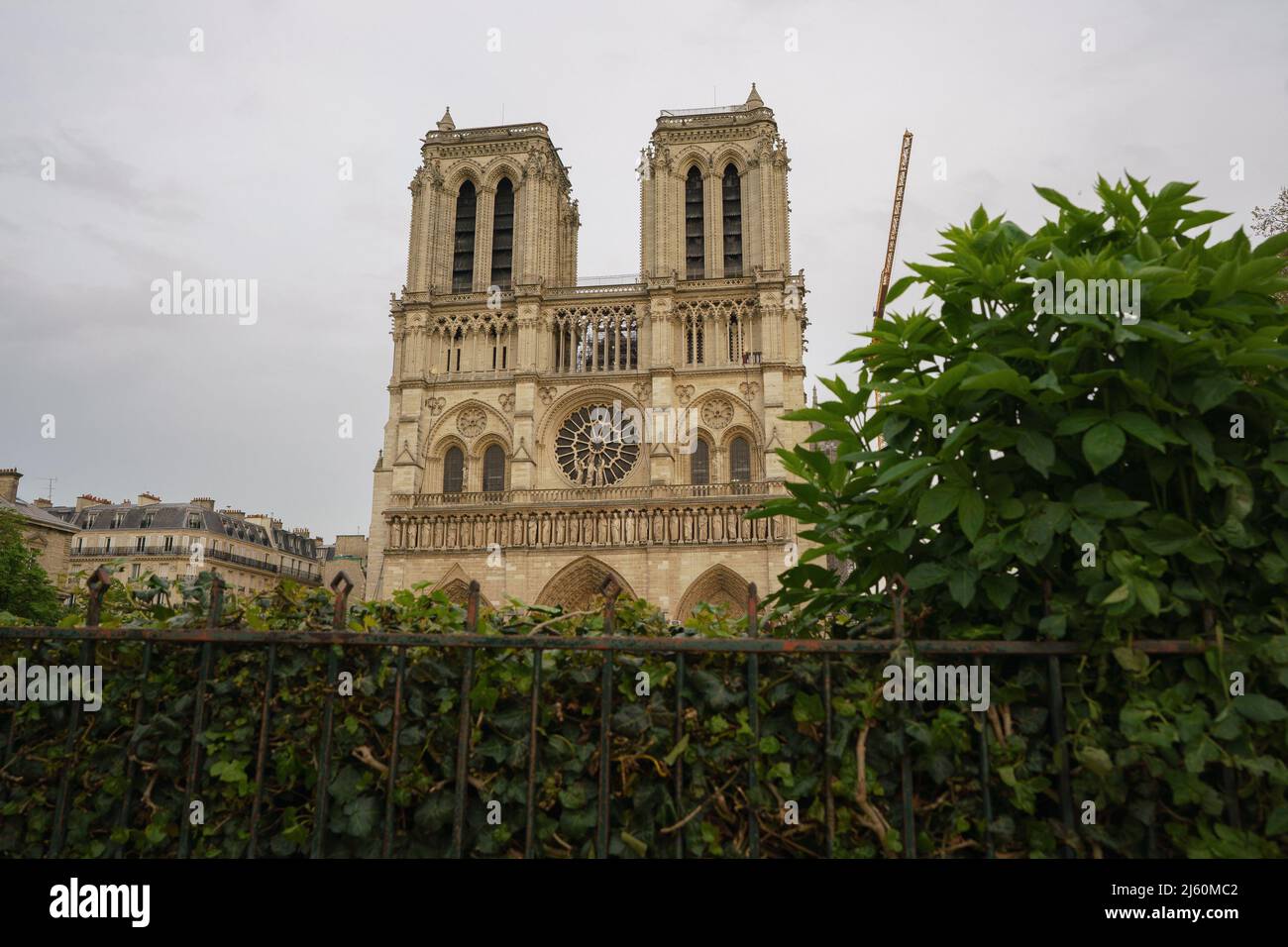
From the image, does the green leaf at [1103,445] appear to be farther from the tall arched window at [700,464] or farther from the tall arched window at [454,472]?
the tall arched window at [454,472]

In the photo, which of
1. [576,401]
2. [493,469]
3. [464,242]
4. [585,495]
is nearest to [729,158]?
[464,242]

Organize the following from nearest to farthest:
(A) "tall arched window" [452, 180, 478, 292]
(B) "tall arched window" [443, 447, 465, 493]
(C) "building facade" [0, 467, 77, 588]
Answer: (C) "building facade" [0, 467, 77, 588], (B) "tall arched window" [443, 447, 465, 493], (A) "tall arched window" [452, 180, 478, 292]

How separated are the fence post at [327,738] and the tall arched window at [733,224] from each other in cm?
2740

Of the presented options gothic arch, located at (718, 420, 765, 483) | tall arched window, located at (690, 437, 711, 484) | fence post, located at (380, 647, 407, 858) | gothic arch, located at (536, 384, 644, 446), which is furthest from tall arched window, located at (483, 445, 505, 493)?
fence post, located at (380, 647, 407, 858)

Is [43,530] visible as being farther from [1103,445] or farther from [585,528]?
[1103,445]

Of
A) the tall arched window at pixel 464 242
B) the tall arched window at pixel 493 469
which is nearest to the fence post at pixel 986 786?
the tall arched window at pixel 493 469

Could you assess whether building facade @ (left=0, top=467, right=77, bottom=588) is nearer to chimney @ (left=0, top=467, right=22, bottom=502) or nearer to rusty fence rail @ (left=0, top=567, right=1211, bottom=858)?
chimney @ (left=0, top=467, right=22, bottom=502)

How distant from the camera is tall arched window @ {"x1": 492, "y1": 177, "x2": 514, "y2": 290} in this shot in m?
29.5

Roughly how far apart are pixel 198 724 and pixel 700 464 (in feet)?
81.2

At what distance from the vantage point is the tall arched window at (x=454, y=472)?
27.6m

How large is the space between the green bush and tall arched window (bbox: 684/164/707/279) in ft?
89.1

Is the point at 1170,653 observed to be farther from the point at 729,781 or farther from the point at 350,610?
the point at 350,610
